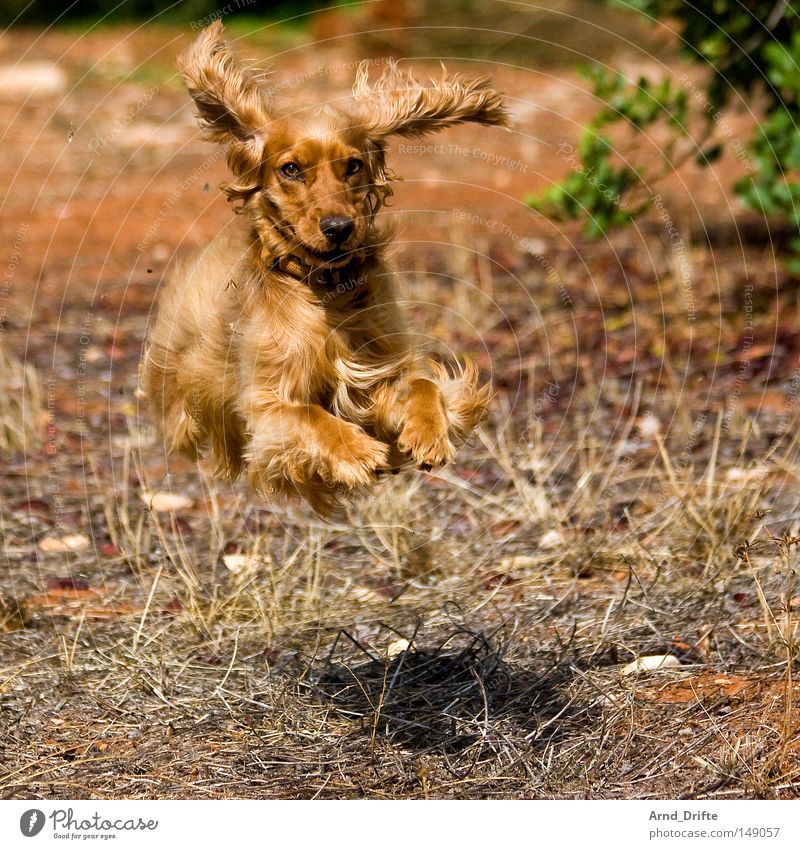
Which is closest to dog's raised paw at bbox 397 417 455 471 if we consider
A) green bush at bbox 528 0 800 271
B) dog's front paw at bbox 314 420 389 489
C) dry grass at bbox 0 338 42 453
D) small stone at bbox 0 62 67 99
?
dog's front paw at bbox 314 420 389 489

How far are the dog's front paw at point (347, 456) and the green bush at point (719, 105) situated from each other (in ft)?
15.6

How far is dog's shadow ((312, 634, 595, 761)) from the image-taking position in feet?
17.6

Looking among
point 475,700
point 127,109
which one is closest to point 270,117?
point 475,700

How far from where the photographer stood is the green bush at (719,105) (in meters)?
9.66

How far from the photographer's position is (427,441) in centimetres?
493

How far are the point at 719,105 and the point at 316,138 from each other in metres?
6.85

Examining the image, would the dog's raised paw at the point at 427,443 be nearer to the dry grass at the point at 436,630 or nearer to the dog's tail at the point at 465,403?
the dog's tail at the point at 465,403

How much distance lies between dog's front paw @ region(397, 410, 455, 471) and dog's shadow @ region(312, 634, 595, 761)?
0.99 meters

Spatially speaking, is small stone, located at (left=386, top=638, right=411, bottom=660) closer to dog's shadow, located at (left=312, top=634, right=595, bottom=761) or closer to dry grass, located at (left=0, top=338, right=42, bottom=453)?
dog's shadow, located at (left=312, top=634, right=595, bottom=761)

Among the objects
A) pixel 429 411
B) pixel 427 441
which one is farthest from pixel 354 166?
pixel 427 441

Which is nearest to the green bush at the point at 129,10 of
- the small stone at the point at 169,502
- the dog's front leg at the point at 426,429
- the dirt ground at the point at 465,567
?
the dirt ground at the point at 465,567

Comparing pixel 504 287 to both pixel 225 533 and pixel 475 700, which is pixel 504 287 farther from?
pixel 475 700
